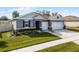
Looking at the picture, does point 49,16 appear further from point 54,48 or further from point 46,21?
point 54,48

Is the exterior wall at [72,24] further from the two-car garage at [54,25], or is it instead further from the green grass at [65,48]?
the green grass at [65,48]

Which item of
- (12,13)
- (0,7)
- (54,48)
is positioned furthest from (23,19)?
(54,48)

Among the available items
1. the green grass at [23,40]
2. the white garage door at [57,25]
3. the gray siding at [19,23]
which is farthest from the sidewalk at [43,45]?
the gray siding at [19,23]

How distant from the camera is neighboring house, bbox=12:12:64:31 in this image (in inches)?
85.3

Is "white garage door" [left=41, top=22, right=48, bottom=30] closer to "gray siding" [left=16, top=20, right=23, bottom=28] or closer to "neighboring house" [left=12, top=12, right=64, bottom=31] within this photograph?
"neighboring house" [left=12, top=12, right=64, bottom=31]

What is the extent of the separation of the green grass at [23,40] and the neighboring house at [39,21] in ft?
0.26

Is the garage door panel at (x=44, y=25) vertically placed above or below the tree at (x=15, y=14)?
below

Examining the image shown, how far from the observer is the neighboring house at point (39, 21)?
217 centimetres

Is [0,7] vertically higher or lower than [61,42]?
higher

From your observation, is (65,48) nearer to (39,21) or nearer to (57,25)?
(57,25)

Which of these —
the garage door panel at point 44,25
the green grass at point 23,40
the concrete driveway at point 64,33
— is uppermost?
the garage door panel at point 44,25

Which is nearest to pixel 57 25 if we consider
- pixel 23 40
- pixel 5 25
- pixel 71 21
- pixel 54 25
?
pixel 54 25
